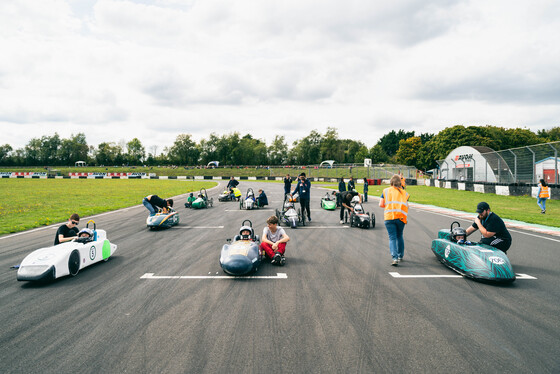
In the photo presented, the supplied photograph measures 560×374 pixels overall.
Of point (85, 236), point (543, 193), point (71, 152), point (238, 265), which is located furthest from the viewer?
point (71, 152)

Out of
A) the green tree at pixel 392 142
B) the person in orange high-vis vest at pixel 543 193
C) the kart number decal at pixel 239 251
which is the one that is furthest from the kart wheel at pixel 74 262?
the green tree at pixel 392 142

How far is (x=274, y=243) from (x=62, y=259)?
161 inches

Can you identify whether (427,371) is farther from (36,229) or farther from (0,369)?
(36,229)

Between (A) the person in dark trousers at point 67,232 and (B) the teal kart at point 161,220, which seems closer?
(A) the person in dark trousers at point 67,232

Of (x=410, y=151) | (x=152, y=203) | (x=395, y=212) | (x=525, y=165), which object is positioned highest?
(x=410, y=151)

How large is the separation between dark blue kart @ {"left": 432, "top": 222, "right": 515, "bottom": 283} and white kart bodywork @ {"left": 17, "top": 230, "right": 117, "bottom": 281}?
292 inches

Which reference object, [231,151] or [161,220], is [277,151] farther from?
[161,220]

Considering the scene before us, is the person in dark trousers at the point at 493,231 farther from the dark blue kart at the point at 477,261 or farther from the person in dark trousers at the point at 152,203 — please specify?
the person in dark trousers at the point at 152,203

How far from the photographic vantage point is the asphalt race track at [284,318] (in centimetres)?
364

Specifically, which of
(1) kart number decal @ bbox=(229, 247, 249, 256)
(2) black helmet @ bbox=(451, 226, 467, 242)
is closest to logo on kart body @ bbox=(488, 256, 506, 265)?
(2) black helmet @ bbox=(451, 226, 467, 242)

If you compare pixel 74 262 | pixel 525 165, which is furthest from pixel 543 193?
pixel 74 262

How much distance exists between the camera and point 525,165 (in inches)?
920

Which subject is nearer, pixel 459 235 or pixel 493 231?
pixel 493 231

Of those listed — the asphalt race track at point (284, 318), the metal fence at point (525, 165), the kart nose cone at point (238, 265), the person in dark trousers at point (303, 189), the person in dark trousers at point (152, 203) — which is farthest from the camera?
the metal fence at point (525, 165)
